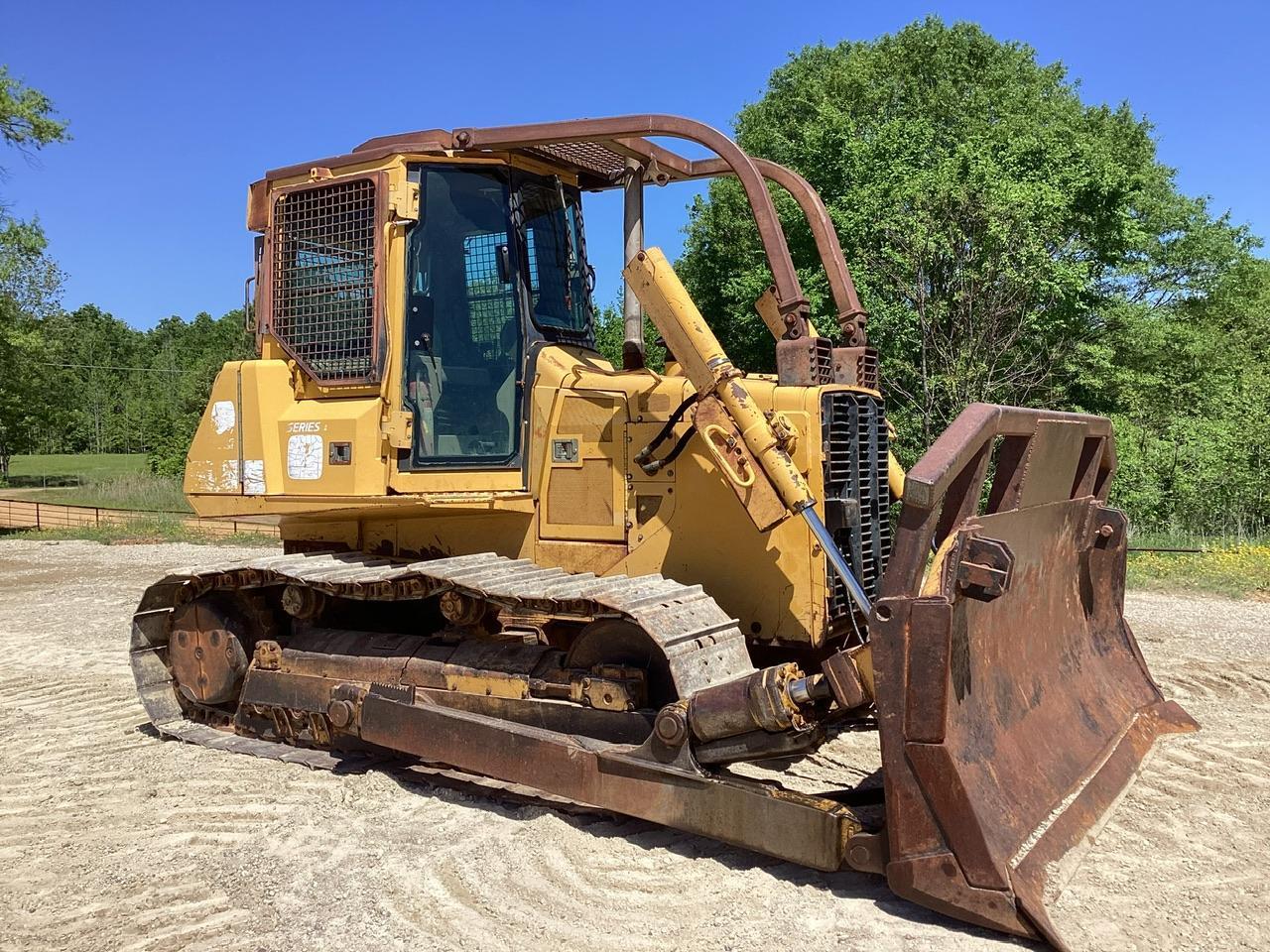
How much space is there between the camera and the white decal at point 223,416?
6152mm

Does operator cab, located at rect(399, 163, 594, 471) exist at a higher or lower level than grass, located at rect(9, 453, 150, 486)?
higher

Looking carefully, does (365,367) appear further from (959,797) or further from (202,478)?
(959,797)

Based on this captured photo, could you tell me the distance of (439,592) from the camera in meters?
5.18

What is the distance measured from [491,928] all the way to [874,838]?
1400 millimetres

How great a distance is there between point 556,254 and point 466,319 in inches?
27.9

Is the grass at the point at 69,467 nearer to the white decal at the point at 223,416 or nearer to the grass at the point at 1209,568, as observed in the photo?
the grass at the point at 1209,568

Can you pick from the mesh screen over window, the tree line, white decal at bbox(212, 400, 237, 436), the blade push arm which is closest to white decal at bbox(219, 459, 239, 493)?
white decal at bbox(212, 400, 237, 436)

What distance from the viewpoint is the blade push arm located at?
4.52m

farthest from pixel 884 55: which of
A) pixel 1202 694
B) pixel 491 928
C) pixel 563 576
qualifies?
pixel 491 928

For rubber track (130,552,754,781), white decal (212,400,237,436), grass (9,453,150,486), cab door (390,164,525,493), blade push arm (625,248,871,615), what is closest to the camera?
rubber track (130,552,754,781)

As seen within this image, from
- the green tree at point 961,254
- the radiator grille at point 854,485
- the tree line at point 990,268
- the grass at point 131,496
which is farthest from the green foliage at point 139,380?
the radiator grille at point 854,485

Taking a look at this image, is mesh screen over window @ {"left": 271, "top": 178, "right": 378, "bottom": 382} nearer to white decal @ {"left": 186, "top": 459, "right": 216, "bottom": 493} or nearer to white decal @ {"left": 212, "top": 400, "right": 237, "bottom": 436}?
white decal @ {"left": 212, "top": 400, "right": 237, "bottom": 436}

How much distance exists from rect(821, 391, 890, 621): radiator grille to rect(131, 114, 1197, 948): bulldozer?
0.07ft

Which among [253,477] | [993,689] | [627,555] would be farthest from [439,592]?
[993,689]
